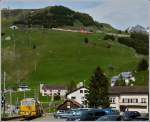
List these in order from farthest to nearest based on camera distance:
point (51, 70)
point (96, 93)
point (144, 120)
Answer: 1. point (51, 70)
2. point (96, 93)
3. point (144, 120)

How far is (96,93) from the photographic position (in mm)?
11125

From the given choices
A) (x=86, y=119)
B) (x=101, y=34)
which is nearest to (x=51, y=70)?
(x=101, y=34)

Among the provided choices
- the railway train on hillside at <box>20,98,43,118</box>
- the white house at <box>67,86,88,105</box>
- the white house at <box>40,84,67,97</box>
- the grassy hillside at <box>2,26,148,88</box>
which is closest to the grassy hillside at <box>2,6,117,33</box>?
the railway train on hillside at <box>20,98,43,118</box>

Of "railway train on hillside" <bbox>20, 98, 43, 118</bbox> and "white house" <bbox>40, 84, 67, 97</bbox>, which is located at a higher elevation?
"white house" <bbox>40, 84, 67, 97</bbox>

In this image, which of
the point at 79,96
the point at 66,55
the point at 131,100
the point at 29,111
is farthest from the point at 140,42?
the point at 66,55

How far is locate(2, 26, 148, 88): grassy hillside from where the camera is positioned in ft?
104

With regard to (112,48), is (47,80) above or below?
below

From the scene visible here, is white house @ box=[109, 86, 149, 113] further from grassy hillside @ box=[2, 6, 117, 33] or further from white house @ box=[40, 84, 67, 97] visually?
white house @ box=[40, 84, 67, 97]

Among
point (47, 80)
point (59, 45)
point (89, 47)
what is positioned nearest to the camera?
point (47, 80)

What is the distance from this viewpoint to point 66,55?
44.2 meters

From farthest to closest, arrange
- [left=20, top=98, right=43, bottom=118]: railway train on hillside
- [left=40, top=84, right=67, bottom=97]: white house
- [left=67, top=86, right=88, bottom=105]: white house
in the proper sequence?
[left=40, top=84, right=67, bottom=97]: white house < [left=67, top=86, right=88, bottom=105]: white house < [left=20, top=98, right=43, bottom=118]: railway train on hillside

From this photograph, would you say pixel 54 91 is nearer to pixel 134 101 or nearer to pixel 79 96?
pixel 79 96

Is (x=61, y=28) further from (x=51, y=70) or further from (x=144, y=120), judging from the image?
(x=144, y=120)

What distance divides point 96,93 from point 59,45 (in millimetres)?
38740
